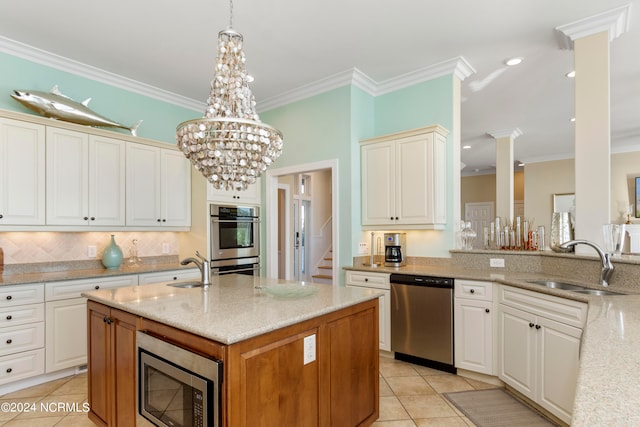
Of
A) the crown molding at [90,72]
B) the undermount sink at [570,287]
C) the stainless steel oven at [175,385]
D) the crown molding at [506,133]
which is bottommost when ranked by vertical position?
the stainless steel oven at [175,385]

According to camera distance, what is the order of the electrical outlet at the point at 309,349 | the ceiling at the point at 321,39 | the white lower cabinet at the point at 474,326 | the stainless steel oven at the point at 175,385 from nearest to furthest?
1. the stainless steel oven at the point at 175,385
2. the electrical outlet at the point at 309,349
3. the ceiling at the point at 321,39
4. the white lower cabinet at the point at 474,326

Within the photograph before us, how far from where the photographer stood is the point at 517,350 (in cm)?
271

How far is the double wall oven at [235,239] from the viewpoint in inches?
166

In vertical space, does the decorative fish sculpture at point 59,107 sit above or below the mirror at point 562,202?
above

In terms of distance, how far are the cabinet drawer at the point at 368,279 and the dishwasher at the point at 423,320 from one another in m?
0.09

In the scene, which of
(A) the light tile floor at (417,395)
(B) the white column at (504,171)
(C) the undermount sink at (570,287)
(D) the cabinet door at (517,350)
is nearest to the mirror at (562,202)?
(B) the white column at (504,171)

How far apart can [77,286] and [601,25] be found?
4928 millimetres

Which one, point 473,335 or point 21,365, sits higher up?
point 473,335

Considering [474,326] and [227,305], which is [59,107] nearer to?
[227,305]

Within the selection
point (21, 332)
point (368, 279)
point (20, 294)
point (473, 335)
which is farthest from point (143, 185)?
point (473, 335)

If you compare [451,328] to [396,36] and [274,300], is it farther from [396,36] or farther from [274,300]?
[396,36]

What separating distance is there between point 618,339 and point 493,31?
276 cm

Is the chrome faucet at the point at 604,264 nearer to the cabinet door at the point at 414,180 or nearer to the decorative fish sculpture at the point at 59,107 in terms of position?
the cabinet door at the point at 414,180

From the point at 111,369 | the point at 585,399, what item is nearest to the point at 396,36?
the point at 585,399
